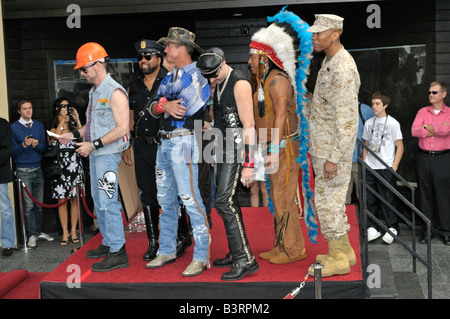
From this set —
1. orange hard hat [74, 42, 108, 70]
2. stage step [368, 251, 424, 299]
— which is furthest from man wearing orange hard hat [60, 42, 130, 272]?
stage step [368, 251, 424, 299]

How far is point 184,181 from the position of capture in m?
4.33

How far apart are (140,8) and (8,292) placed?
13.5 ft

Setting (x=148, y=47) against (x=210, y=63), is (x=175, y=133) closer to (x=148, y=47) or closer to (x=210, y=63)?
(x=210, y=63)

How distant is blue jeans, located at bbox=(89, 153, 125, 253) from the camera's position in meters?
4.50

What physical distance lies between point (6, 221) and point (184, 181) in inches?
153

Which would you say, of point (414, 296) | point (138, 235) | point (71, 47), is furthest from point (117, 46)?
point (414, 296)

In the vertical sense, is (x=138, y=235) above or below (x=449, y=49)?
below

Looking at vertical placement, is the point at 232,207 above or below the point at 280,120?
below

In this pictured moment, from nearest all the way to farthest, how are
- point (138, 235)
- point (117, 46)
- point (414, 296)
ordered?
point (414, 296), point (138, 235), point (117, 46)

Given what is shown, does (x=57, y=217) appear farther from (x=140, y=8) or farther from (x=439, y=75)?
(x=439, y=75)

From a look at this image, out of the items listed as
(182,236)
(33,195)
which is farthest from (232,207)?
(33,195)

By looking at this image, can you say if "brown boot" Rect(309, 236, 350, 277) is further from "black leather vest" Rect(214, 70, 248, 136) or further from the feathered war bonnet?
"black leather vest" Rect(214, 70, 248, 136)

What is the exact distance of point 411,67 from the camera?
322 inches

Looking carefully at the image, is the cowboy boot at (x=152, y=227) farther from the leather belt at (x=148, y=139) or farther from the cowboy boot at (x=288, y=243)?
the cowboy boot at (x=288, y=243)
